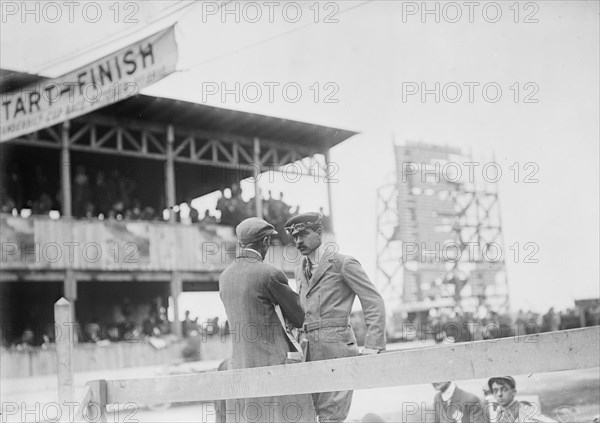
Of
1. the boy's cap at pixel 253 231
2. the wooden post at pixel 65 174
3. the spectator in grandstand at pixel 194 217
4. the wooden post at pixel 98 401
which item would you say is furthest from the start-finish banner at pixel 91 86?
the spectator in grandstand at pixel 194 217

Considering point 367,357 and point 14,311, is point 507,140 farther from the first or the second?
point 14,311

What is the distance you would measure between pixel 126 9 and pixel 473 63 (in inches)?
172

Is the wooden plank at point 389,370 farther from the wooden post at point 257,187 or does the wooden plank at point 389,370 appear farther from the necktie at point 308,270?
the wooden post at point 257,187

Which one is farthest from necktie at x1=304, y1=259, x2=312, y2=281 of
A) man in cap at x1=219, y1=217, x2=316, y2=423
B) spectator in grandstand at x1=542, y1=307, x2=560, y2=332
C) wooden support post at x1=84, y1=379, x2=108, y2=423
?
spectator in grandstand at x1=542, y1=307, x2=560, y2=332

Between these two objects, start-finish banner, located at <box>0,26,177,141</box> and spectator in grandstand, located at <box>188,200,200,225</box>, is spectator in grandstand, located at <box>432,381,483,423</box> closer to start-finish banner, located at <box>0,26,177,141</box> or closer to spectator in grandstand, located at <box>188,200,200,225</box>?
start-finish banner, located at <box>0,26,177,141</box>

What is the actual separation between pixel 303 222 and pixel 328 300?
0.50 meters

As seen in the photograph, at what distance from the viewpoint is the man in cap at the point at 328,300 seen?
4051mm

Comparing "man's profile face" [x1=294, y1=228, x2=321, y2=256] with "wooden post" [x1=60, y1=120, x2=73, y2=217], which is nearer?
"man's profile face" [x1=294, y1=228, x2=321, y2=256]

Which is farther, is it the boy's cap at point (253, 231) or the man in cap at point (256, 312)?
the boy's cap at point (253, 231)

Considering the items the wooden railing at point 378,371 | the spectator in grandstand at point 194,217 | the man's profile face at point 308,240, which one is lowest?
the wooden railing at point 378,371

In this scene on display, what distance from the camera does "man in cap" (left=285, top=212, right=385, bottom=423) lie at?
4.05 meters

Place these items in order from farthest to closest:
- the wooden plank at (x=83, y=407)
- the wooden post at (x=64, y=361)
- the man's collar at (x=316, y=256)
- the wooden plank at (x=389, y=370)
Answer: the wooden post at (x=64, y=361) → the man's collar at (x=316, y=256) → the wooden plank at (x=83, y=407) → the wooden plank at (x=389, y=370)

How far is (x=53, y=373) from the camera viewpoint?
14.3m

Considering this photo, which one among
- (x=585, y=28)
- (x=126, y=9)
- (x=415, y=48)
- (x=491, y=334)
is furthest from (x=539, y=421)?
(x=491, y=334)
